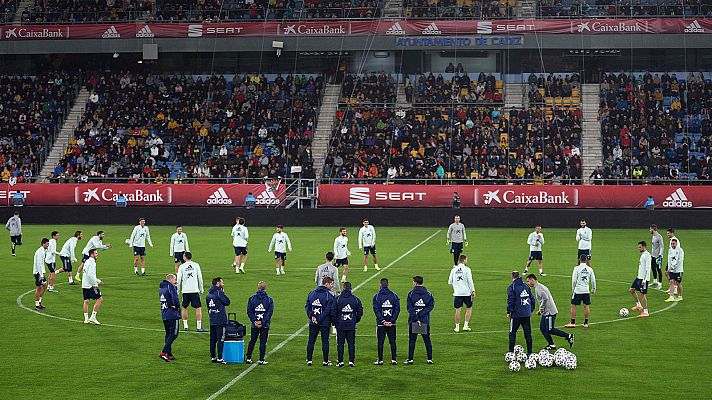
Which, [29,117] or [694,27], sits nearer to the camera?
[694,27]

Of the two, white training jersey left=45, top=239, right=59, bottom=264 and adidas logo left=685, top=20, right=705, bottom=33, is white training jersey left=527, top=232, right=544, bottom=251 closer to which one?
white training jersey left=45, top=239, right=59, bottom=264

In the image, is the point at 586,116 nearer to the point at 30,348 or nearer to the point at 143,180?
the point at 143,180

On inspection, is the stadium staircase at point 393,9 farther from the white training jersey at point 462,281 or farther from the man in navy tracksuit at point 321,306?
the man in navy tracksuit at point 321,306

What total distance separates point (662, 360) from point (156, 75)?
178 feet

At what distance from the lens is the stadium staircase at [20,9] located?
68.0 metres

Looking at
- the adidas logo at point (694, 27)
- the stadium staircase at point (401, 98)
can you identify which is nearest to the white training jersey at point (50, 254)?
the stadium staircase at point (401, 98)

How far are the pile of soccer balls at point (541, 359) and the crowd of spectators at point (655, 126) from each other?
1387 inches

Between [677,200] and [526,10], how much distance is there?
637 inches

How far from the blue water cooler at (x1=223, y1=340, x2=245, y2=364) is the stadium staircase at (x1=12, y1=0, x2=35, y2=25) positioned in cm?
5349

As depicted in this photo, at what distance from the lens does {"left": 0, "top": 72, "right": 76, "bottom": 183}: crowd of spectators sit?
207ft

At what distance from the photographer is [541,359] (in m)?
19.7

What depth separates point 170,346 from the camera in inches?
810

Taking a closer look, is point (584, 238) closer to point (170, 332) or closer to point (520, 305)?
point (520, 305)

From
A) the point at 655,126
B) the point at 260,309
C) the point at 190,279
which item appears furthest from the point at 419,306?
the point at 655,126
